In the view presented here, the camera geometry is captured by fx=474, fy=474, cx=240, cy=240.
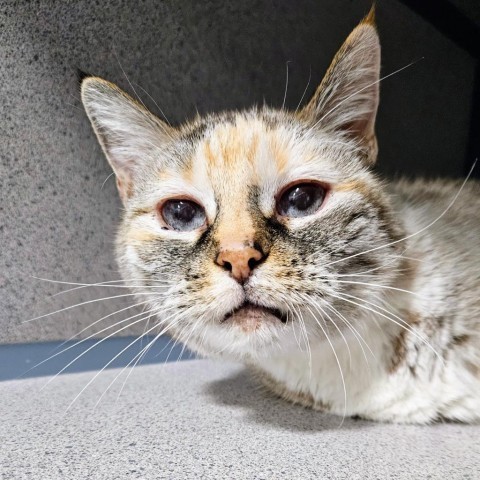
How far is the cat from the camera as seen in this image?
0.84 m

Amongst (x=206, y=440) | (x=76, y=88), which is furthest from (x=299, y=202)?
(x=76, y=88)

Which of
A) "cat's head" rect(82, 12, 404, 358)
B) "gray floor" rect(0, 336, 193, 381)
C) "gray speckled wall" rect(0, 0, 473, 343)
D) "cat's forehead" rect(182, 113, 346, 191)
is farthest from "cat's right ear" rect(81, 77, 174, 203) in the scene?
"gray floor" rect(0, 336, 193, 381)

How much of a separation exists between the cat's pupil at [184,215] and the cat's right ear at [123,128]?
0.65ft

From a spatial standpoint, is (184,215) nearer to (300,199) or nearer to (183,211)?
→ (183,211)

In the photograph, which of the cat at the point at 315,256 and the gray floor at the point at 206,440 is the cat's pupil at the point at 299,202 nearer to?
the cat at the point at 315,256

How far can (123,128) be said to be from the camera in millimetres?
1138

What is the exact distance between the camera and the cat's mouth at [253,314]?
826 millimetres

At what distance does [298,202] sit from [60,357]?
96cm

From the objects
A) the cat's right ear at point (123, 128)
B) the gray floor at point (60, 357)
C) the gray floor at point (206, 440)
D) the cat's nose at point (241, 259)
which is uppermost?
the cat's right ear at point (123, 128)

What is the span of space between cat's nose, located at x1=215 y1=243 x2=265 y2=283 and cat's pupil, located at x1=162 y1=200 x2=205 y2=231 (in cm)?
18

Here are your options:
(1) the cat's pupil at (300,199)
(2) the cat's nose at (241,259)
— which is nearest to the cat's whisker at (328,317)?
(2) the cat's nose at (241,259)

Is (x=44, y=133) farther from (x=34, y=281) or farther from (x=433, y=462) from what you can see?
(x=433, y=462)

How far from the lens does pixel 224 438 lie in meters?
0.92

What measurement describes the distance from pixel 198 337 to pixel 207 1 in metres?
1.21
